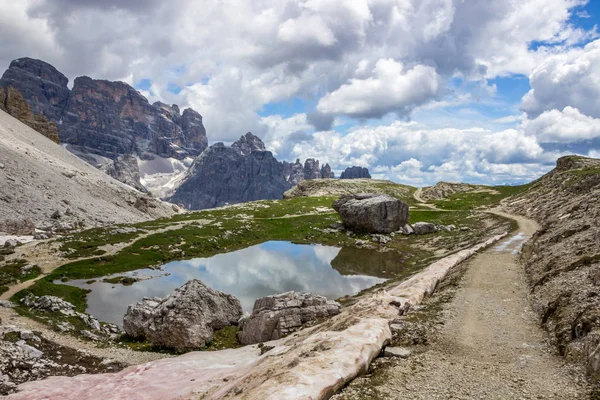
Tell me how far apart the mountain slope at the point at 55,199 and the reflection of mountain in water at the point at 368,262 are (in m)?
63.4

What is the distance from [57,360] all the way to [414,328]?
2630 centimetres

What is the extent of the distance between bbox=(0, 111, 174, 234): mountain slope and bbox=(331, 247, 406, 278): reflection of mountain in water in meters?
63.4

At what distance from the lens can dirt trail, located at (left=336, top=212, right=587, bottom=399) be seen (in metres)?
13.3

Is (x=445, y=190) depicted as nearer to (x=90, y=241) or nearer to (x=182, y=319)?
(x=90, y=241)

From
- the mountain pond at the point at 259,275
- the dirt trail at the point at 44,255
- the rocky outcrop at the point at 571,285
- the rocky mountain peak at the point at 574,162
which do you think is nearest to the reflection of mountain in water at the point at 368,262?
the mountain pond at the point at 259,275

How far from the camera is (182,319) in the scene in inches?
1250

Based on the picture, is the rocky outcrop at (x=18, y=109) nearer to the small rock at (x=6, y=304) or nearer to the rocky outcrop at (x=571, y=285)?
the small rock at (x=6, y=304)

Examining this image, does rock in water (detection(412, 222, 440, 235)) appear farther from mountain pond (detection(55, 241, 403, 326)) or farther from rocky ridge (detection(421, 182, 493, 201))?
rocky ridge (detection(421, 182, 493, 201))

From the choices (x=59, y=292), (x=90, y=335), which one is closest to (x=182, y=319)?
(x=90, y=335)

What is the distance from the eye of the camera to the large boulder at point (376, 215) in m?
88.3

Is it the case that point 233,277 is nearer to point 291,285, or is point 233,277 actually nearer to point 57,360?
point 291,285

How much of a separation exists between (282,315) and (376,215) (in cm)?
6114

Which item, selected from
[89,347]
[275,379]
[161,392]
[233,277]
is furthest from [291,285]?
[275,379]

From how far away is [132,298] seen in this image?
45719 millimetres
